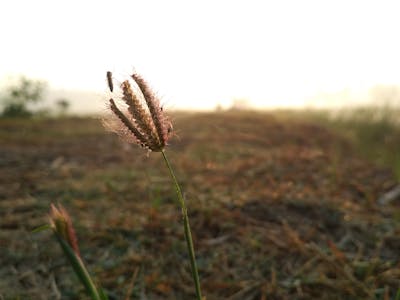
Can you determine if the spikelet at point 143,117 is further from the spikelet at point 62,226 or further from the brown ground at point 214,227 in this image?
the spikelet at point 62,226

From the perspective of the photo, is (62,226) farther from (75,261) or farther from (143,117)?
(143,117)

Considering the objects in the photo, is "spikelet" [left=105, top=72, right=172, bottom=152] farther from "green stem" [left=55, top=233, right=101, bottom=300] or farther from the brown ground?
"green stem" [left=55, top=233, right=101, bottom=300]

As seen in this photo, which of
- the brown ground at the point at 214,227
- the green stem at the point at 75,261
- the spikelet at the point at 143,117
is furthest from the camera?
the brown ground at the point at 214,227

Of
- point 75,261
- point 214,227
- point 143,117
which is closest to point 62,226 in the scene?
point 75,261

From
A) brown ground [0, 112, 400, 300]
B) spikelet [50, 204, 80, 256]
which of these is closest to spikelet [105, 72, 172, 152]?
brown ground [0, 112, 400, 300]

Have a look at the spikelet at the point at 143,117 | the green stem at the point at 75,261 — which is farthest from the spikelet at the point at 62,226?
the spikelet at the point at 143,117

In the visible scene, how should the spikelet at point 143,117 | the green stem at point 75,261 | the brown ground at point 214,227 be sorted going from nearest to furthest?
the green stem at point 75,261, the spikelet at point 143,117, the brown ground at point 214,227
